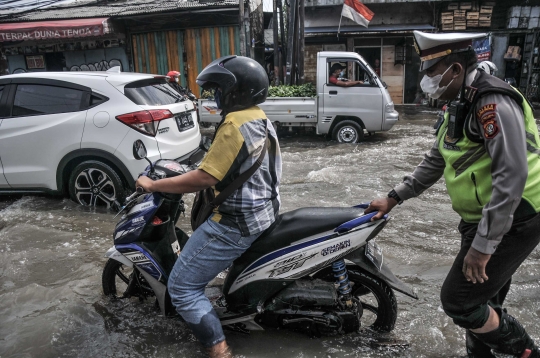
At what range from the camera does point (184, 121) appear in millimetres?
5695

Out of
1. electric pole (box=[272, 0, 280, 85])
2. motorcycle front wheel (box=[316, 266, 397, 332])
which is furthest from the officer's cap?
electric pole (box=[272, 0, 280, 85])

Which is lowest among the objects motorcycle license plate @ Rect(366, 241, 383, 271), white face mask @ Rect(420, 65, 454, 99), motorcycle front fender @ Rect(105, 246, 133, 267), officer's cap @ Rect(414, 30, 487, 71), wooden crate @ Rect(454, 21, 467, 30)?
motorcycle front fender @ Rect(105, 246, 133, 267)

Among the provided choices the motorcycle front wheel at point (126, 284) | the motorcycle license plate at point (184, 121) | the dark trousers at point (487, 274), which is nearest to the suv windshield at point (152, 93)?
the motorcycle license plate at point (184, 121)

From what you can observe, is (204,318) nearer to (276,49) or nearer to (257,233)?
(257,233)

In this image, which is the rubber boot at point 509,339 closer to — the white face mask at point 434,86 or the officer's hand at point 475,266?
the officer's hand at point 475,266

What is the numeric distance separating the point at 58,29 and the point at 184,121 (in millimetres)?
8632

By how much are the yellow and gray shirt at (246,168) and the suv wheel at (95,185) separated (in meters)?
3.23

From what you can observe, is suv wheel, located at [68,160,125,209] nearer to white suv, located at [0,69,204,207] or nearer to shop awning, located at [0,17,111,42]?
white suv, located at [0,69,204,207]

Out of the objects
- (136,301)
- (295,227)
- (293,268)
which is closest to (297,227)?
(295,227)

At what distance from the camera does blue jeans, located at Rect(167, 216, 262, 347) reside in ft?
8.18

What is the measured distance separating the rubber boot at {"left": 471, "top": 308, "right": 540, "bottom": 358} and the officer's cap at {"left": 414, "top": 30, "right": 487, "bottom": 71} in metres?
1.38

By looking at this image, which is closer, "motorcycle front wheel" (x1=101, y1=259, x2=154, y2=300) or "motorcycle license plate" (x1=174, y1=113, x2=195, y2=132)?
"motorcycle front wheel" (x1=101, y1=259, x2=154, y2=300)

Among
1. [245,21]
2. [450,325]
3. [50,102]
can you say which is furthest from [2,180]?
[245,21]

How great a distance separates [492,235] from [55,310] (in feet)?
10.3
